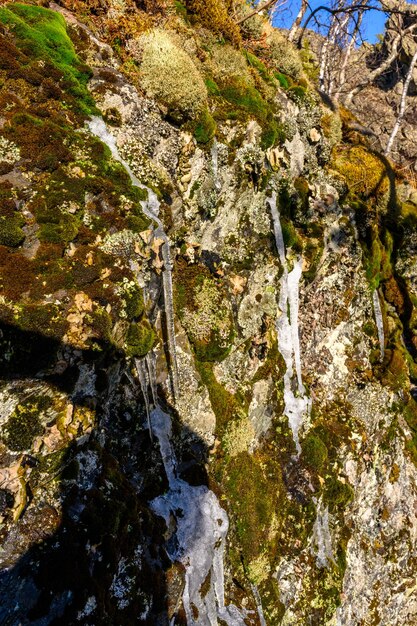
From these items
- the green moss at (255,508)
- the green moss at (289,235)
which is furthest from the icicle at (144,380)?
the green moss at (289,235)

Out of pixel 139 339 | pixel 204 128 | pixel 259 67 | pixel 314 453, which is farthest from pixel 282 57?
pixel 314 453

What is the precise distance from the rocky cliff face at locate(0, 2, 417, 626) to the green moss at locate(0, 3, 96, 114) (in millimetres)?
45

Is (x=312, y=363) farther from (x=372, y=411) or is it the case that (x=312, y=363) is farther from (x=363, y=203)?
(x=363, y=203)

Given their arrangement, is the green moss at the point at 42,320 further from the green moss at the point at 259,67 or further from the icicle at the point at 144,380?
the green moss at the point at 259,67

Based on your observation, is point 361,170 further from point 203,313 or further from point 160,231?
point 160,231

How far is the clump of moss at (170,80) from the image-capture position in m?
8.88

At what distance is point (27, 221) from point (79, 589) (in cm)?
520

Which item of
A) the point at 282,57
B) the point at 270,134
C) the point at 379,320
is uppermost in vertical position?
the point at 282,57

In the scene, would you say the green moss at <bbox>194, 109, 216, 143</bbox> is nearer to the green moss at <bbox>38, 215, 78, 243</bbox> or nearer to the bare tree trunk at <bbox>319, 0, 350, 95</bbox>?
the green moss at <bbox>38, 215, 78, 243</bbox>

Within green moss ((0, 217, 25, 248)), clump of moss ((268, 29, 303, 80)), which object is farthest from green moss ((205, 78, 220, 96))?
green moss ((0, 217, 25, 248))

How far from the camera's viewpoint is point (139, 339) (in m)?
6.91

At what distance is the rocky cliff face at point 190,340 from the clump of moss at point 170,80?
0.18ft

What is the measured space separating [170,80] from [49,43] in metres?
2.50

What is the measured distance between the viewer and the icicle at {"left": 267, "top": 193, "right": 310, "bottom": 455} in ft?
36.0
